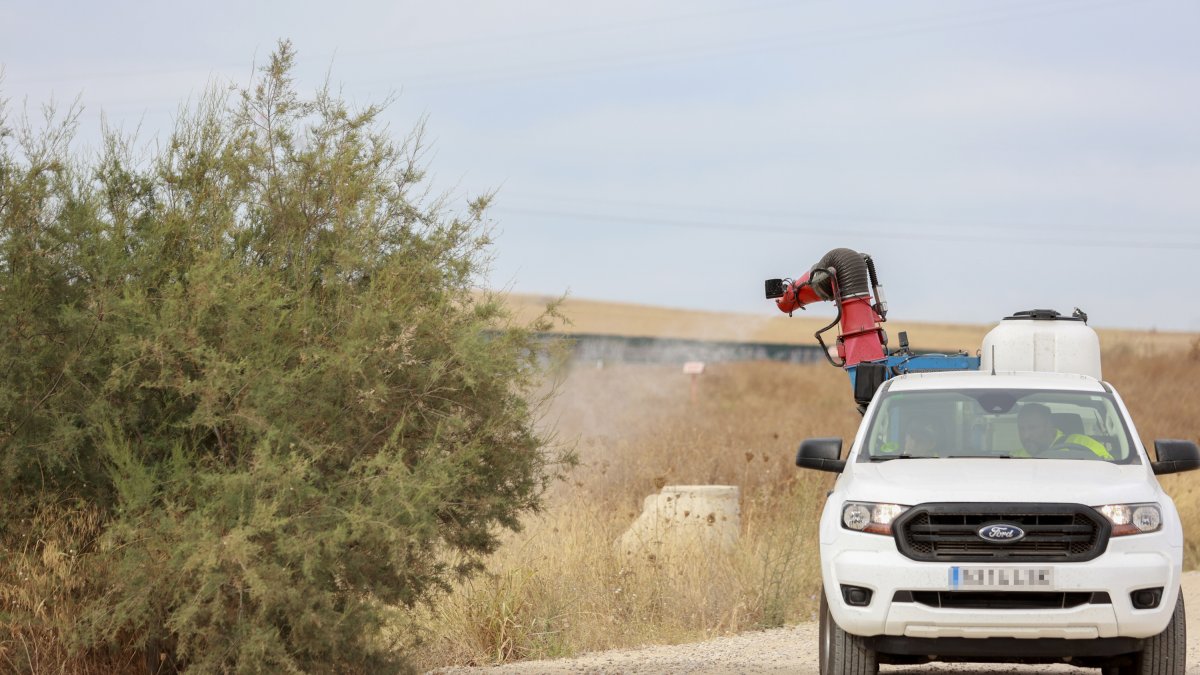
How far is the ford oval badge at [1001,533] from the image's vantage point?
809 centimetres

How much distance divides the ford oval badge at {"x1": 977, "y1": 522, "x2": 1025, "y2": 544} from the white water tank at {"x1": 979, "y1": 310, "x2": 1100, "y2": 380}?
4096 millimetres

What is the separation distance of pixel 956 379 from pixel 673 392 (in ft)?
118

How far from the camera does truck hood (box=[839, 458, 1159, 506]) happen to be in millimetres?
8219

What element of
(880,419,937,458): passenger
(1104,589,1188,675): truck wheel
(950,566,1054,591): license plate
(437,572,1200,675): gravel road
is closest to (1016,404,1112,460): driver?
(880,419,937,458): passenger

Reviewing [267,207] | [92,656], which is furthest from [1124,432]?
[92,656]

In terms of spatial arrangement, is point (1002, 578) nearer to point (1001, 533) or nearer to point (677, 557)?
point (1001, 533)

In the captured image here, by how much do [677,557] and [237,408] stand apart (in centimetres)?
760

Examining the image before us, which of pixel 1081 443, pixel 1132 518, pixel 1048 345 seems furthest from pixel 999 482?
pixel 1048 345

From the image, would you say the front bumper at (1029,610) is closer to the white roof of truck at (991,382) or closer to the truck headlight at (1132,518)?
the truck headlight at (1132,518)

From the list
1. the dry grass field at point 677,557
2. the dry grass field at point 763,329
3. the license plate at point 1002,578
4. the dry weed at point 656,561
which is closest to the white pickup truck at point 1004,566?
the license plate at point 1002,578

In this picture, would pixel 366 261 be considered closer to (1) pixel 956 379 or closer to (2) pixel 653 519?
(1) pixel 956 379

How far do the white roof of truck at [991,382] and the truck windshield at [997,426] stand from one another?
0.04 metres

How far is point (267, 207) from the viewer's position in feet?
33.1

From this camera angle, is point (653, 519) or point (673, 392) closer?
point (653, 519)
